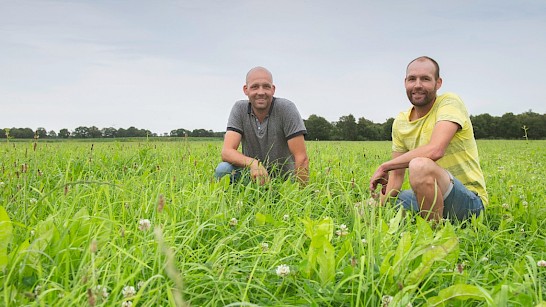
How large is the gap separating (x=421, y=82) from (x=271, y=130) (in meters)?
1.75

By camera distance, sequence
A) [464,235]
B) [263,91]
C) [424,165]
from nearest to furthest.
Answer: [464,235] < [424,165] < [263,91]

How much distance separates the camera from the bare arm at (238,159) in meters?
4.25

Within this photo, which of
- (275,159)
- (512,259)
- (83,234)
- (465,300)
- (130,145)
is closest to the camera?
(465,300)

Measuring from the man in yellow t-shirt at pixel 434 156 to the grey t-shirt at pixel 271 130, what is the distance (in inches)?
47.2

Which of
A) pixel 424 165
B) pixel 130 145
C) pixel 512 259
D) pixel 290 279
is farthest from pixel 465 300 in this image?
pixel 130 145

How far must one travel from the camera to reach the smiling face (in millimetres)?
4770

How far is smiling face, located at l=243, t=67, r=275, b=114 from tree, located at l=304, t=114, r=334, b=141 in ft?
174

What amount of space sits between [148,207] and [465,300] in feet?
6.54

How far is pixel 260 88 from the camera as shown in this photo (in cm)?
475

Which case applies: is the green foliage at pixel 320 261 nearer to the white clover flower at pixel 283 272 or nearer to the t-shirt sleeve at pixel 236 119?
the white clover flower at pixel 283 272

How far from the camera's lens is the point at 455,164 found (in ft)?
13.1

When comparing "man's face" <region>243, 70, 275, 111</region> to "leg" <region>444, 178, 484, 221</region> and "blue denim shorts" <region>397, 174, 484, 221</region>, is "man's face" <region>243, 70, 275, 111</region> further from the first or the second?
"leg" <region>444, 178, 484, 221</region>

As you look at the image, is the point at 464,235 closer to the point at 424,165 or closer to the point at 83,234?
the point at 424,165

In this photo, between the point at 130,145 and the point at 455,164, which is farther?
the point at 130,145
